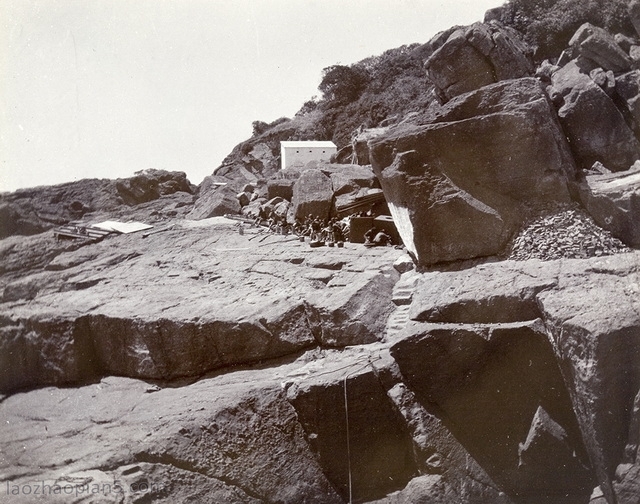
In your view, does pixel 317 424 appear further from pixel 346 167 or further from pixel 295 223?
pixel 346 167

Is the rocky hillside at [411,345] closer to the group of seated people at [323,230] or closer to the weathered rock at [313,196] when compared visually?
the group of seated people at [323,230]

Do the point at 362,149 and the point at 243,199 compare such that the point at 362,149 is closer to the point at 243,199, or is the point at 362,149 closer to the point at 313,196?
the point at 313,196

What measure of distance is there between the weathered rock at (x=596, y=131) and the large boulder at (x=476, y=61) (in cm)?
158

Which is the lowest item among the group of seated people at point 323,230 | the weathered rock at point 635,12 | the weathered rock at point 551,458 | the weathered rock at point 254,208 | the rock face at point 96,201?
the weathered rock at point 551,458

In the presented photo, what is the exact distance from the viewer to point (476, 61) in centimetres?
827

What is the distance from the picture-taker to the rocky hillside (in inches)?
187

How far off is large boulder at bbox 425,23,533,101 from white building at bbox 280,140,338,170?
24.8 ft

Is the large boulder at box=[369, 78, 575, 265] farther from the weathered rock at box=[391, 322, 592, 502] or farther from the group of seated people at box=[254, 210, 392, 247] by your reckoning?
the group of seated people at box=[254, 210, 392, 247]

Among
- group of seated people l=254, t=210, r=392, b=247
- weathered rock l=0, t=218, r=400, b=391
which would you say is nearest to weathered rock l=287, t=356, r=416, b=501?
weathered rock l=0, t=218, r=400, b=391

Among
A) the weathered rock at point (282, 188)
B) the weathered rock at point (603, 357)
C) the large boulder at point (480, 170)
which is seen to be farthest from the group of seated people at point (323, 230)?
the weathered rock at point (603, 357)

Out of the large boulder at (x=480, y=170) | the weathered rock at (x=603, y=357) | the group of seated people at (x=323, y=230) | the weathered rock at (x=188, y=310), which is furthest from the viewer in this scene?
the group of seated people at (x=323, y=230)

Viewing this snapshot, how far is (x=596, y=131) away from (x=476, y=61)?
2.50m

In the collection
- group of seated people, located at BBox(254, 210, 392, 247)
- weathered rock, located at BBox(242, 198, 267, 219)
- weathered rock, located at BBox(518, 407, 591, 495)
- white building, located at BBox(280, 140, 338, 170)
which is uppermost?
white building, located at BBox(280, 140, 338, 170)

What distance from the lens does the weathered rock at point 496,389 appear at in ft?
15.7
